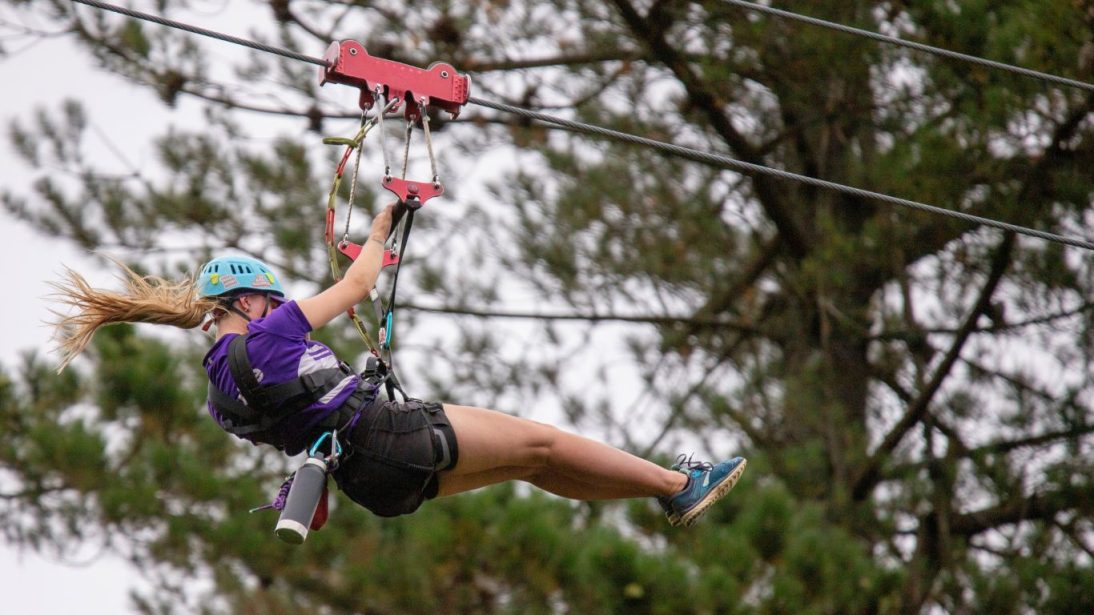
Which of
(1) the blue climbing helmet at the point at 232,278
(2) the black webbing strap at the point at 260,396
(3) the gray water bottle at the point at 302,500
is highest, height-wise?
(1) the blue climbing helmet at the point at 232,278

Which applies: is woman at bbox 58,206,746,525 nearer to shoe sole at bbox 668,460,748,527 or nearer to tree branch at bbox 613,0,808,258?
shoe sole at bbox 668,460,748,527

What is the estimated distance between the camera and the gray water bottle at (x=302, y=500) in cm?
440

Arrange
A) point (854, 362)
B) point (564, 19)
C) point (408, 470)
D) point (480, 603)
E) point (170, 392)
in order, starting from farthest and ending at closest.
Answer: point (854, 362) → point (564, 19) → point (170, 392) → point (480, 603) → point (408, 470)

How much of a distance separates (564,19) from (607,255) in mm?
1417

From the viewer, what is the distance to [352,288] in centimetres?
458

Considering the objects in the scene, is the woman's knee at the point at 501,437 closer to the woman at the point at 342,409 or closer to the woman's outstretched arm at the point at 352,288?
the woman at the point at 342,409

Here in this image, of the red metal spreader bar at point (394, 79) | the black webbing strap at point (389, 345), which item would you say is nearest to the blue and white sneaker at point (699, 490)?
the black webbing strap at point (389, 345)

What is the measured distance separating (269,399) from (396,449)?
392mm

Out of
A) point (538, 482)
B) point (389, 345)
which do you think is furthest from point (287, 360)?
point (538, 482)

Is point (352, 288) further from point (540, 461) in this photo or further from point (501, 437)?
point (540, 461)

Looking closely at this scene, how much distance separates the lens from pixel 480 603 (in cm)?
806

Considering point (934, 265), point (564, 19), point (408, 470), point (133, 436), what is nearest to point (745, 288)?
point (934, 265)

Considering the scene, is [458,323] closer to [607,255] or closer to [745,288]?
[607,255]

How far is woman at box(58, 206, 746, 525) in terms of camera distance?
4.58m
